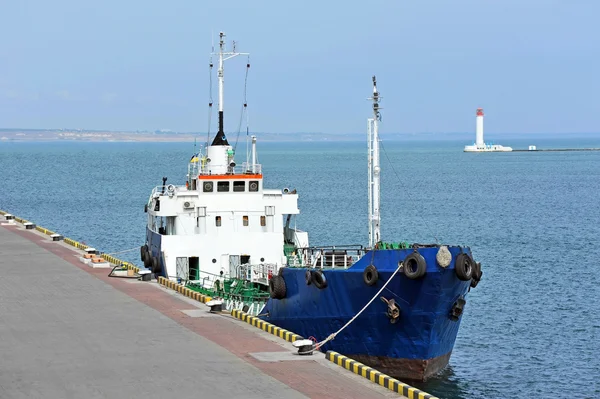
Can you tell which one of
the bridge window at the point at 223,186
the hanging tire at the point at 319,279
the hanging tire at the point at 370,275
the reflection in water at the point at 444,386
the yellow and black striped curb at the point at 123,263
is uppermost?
the bridge window at the point at 223,186

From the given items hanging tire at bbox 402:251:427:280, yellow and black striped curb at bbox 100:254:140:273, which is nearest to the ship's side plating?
hanging tire at bbox 402:251:427:280

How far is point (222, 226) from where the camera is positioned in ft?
110

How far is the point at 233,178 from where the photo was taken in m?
33.5

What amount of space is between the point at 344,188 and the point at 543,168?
247 ft

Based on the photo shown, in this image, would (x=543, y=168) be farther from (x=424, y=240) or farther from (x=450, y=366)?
(x=450, y=366)

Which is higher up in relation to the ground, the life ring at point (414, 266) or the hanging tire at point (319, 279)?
the life ring at point (414, 266)

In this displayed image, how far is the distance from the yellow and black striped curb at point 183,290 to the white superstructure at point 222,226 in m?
0.36

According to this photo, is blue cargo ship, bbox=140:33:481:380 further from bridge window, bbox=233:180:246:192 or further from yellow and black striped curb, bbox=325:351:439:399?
yellow and black striped curb, bbox=325:351:439:399

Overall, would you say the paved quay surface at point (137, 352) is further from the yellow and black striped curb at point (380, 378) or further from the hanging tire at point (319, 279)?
the hanging tire at point (319, 279)

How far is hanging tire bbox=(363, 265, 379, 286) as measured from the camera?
2512 centimetres

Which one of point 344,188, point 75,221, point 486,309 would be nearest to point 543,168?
point 344,188

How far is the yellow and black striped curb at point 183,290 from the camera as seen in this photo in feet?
102

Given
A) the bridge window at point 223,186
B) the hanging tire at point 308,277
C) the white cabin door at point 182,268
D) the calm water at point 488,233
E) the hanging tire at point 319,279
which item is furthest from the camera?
the white cabin door at point 182,268

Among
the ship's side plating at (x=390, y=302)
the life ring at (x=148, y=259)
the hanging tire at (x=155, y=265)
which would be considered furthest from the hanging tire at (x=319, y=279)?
the life ring at (x=148, y=259)
